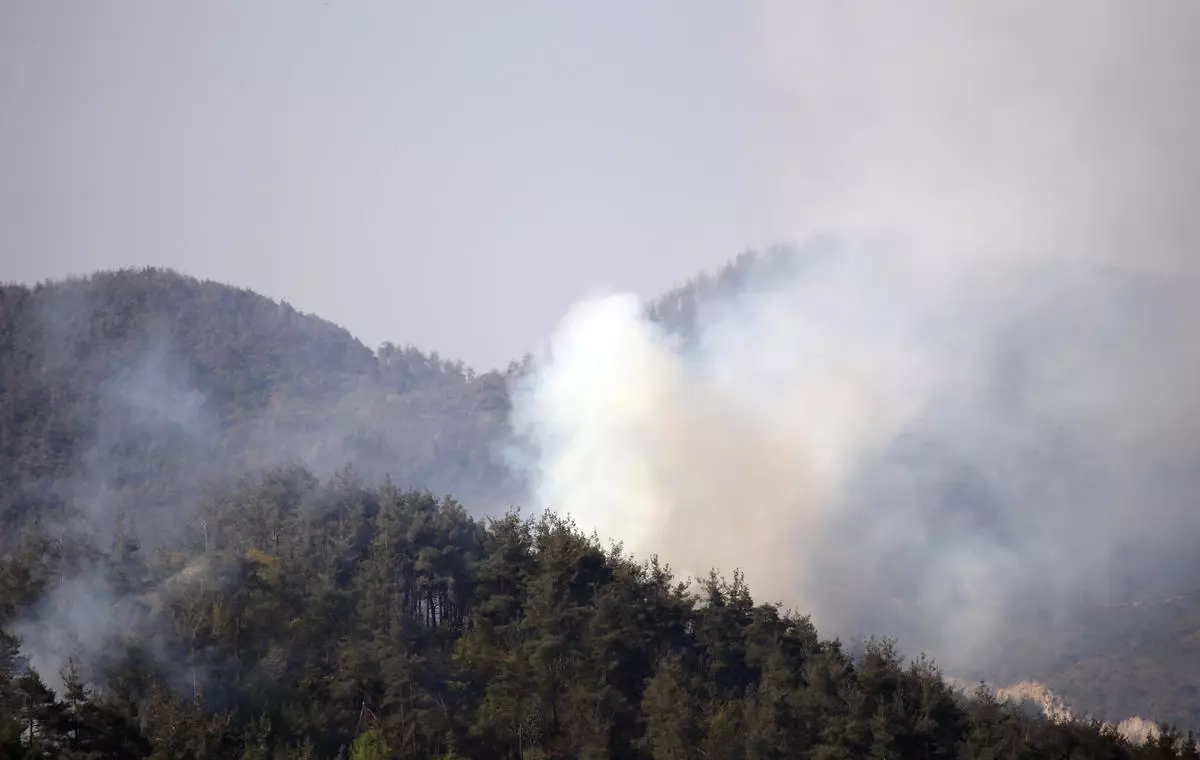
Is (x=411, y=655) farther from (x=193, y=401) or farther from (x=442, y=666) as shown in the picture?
(x=193, y=401)

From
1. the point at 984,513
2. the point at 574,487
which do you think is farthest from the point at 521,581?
the point at 984,513

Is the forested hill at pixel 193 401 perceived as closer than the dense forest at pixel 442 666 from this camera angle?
No

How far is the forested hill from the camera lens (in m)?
113

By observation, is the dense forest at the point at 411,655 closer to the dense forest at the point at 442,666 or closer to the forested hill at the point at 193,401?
the dense forest at the point at 442,666

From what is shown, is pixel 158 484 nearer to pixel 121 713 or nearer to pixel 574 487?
pixel 574 487

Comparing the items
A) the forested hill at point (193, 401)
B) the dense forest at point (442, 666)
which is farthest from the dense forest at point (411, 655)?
the forested hill at point (193, 401)

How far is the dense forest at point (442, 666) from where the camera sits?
4744 centimetres

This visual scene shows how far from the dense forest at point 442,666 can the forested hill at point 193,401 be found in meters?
37.4

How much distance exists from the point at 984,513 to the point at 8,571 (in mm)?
102396

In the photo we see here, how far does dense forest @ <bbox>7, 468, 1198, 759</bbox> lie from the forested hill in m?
37.4

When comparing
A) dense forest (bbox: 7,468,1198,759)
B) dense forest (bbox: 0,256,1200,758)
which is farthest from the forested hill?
dense forest (bbox: 7,468,1198,759)

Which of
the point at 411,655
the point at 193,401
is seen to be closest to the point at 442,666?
the point at 411,655

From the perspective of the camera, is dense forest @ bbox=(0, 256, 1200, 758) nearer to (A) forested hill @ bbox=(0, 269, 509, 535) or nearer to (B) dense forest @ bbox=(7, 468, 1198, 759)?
(B) dense forest @ bbox=(7, 468, 1198, 759)

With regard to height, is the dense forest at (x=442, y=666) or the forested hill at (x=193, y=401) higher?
the forested hill at (x=193, y=401)
